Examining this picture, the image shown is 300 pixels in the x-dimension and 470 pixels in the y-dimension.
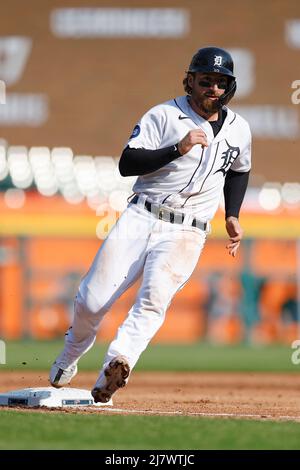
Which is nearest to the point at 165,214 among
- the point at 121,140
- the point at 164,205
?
the point at 164,205

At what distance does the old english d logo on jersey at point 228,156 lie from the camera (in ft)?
18.4

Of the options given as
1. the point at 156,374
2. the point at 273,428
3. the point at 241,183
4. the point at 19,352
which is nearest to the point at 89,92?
the point at 19,352

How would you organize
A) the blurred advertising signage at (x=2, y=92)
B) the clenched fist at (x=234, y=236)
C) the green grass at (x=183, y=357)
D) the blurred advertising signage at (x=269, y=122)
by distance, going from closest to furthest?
the clenched fist at (x=234, y=236) < the green grass at (x=183, y=357) < the blurred advertising signage at (x=2, y=92) < the blurred advertising signage at (x=269, y=122)

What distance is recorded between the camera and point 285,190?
1588 centimetres

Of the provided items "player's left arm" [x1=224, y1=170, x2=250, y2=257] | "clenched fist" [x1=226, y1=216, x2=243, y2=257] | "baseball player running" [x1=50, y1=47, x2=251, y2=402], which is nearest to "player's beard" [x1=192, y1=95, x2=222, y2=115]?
"baseball player running" [x1=50, y1=47, x2=251, y2=402]

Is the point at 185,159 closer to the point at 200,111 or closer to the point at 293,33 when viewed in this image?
the point at 200,111

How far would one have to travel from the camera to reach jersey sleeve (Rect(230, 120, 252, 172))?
5738 millimetres

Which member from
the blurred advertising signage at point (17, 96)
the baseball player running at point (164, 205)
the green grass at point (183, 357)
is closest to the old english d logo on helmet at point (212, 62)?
the baseball player running at point (164, 205)

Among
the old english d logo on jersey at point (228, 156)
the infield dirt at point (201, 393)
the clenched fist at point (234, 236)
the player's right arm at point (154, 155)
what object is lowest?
the infield dirt at point (201, 393)

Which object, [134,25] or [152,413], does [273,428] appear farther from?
[134,25]

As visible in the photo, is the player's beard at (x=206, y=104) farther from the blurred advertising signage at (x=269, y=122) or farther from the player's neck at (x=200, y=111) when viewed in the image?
the blurred advertising signage at (x=269, y=122)

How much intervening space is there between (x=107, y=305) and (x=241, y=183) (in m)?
1.06

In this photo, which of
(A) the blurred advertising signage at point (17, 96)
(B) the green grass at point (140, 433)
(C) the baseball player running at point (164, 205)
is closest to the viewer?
(B) the green grass at point (140, 433)

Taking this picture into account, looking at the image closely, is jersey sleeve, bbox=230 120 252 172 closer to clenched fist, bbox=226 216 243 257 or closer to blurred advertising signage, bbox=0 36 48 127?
clenched fist, bbox=226 216 243 257
